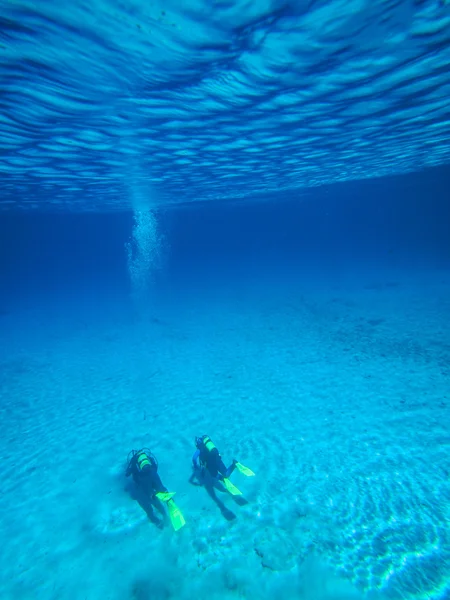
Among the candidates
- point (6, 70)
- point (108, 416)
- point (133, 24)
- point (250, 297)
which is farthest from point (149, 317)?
point (133, 24)

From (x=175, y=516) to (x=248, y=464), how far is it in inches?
98.4

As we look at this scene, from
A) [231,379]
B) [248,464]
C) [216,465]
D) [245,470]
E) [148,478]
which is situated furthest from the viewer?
[231,379]

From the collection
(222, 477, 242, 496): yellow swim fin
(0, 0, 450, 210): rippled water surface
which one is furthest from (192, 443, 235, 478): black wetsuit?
(0, 0, 450, 210): rippled water surface

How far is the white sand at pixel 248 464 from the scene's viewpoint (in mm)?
5637

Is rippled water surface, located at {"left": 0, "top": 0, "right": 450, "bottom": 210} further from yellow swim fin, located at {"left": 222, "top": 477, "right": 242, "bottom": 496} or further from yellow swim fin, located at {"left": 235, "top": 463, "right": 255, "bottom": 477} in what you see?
yellow swim fin, located at {"left": 222, "top": 477, "right": 242, "bottom": 496}

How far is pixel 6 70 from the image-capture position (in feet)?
24.7

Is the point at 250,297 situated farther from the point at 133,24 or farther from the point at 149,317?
the point at 133,24

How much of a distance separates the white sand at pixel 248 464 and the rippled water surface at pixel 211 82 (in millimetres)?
10242

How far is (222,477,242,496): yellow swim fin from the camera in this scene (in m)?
7.11

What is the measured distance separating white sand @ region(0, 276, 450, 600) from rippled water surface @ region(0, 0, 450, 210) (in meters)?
10.2

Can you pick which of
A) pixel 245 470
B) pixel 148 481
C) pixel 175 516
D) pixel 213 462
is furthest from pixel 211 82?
pixel 175 516

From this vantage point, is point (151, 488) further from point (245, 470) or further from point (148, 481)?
point (245, 470)

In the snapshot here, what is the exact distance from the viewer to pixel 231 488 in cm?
719

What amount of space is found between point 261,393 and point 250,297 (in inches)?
856
